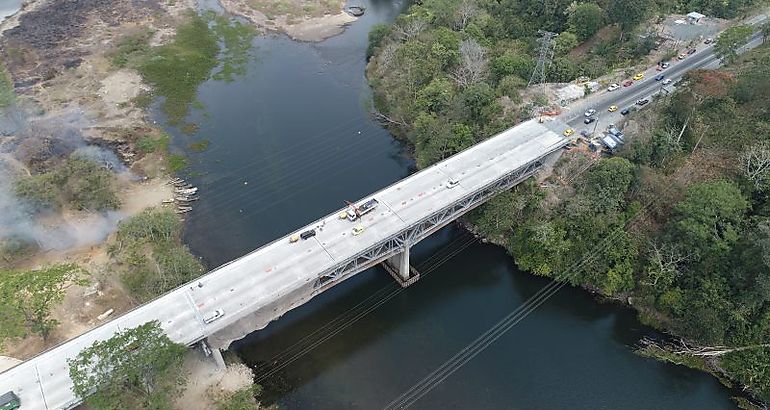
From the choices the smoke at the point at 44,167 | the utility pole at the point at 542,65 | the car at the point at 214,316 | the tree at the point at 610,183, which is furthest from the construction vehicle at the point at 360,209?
the smoke at the point at 44,167

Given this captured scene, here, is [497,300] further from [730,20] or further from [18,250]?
[730,20]

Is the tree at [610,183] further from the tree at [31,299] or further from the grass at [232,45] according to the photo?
the grass at [232,45]

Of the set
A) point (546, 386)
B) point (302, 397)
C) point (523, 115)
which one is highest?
point (523, 115)

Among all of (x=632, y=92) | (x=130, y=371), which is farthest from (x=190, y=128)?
(x=632, y=92)

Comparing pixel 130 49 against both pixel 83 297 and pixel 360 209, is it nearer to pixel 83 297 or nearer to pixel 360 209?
pixel 83 297

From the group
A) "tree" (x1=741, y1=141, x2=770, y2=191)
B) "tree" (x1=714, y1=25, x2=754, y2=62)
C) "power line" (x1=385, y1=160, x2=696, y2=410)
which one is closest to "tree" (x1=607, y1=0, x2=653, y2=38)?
"tree" (x1=714, y1=25, x2=754, y2=62)

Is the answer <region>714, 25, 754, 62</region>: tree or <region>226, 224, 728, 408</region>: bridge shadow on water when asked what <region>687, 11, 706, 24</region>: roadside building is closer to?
<region>714, 25, 754, 62</region>: tree

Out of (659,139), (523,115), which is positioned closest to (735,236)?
(659,139)
